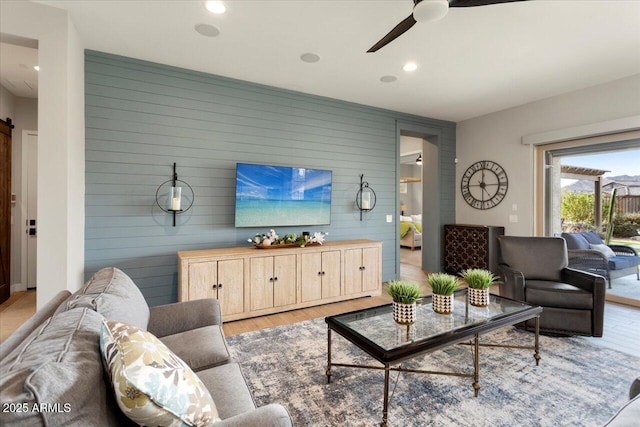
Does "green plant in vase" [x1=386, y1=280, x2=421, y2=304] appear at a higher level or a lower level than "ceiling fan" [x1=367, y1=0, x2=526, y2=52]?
lower

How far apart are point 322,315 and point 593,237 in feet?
13.3

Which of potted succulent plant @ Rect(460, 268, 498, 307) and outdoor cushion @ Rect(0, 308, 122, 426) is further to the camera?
potted succulent plant @ Rect(460, 268, 498, 307)

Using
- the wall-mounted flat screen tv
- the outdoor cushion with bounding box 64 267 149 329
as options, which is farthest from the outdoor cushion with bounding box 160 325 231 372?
the wall-mounted flat screen tv

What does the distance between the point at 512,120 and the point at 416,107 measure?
65.4 inches

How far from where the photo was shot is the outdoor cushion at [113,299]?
1325 millimetres

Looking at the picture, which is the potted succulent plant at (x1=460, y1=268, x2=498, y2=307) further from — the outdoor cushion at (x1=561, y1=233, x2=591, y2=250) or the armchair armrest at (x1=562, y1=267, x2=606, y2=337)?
the outdoor cushion at (x1=561, y1=233, x2=591, y2=250)

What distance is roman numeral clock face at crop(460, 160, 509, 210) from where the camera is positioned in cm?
519

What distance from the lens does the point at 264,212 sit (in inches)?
153

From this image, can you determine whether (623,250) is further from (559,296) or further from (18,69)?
(18,69)

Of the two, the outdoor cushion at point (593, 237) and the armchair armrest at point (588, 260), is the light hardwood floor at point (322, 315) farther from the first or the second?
the outdoor cushion at point (593, 237)

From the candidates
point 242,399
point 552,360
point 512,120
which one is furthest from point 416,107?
point 242,399

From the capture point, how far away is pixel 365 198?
480cm

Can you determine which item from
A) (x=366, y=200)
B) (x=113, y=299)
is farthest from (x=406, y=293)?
(x=366, y=200)

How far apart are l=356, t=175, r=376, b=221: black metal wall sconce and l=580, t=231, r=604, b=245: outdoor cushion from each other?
308 centimetres
